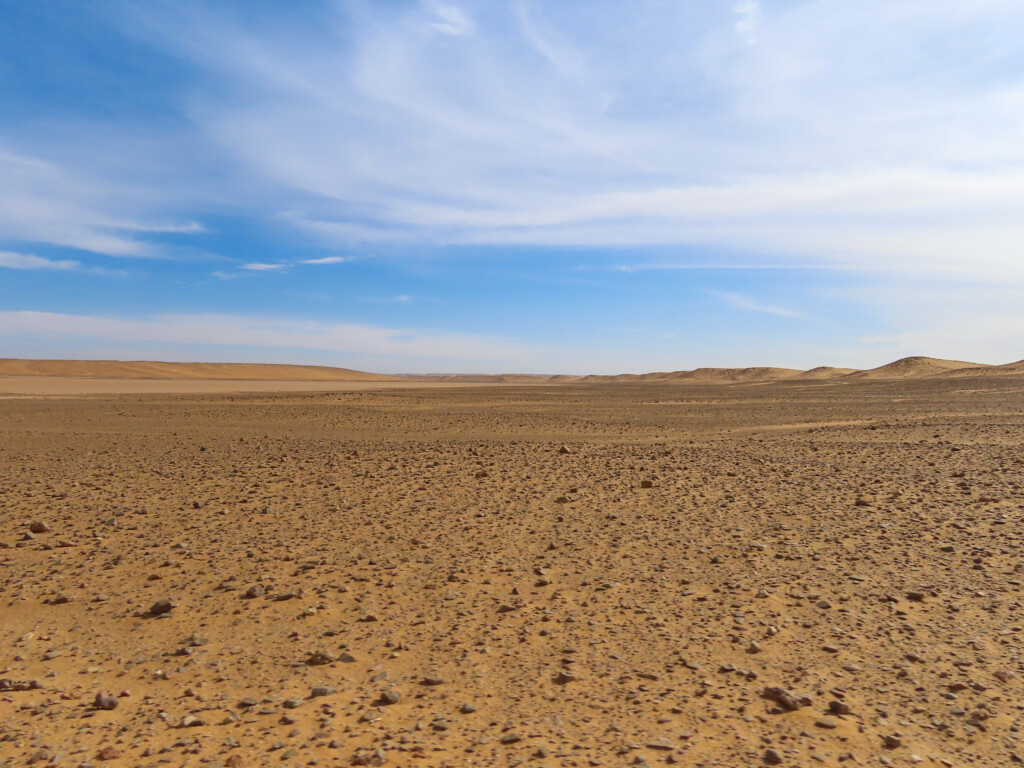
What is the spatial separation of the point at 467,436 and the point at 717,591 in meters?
12.8

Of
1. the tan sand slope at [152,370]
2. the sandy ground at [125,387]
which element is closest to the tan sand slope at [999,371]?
the sandy ground at [125,387]

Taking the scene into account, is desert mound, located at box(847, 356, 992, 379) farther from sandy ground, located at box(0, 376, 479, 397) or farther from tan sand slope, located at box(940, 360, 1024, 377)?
sandy ground, located at box(0, 376, 479, 397)

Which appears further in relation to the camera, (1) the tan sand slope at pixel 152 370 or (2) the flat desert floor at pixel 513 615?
(1) the tan sand slope at pixel 152 370

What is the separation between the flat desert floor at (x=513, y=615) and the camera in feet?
11.6

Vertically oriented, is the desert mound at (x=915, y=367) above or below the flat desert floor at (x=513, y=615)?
above

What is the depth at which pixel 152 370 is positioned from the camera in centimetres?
10206

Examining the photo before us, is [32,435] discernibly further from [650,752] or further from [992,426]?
[992,426]

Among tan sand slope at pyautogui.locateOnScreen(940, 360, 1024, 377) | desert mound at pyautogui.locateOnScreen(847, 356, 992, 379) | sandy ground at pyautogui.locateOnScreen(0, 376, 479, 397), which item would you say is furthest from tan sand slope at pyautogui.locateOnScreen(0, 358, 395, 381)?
tan sand slope at pyautogui.locateOnScreen(940, 360, 1024, 377)

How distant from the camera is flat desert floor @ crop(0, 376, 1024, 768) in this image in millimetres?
3523

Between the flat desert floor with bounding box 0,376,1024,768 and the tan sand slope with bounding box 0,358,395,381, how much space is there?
88622 mm

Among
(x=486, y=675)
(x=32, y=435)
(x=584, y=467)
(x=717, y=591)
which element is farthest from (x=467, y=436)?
(x=486, y=675)

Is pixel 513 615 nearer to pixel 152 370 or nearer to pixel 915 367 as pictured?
pixel 915 367

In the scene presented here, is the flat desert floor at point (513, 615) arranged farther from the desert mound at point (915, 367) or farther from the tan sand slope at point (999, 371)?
the desert mound at point (915, 367)

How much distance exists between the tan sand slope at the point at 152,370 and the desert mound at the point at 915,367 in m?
79.1
